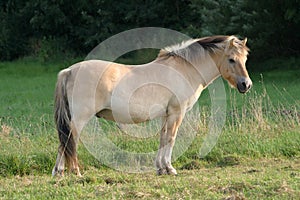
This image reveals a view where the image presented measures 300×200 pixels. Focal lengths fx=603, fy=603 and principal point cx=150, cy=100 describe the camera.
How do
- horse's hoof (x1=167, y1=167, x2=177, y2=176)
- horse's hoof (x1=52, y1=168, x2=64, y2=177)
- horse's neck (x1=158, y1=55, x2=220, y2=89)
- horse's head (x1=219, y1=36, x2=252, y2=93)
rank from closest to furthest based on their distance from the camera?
1. horse's hoof (x1=52, y1=168, x2=64, y2=177)
2. horse's hoof (x1=167, y1=167, x2=177, y2=176)
3. horse's head (x1=219, y1=36, x2=252, y2=93)
4. horse's neck (x1=158, y1=55, x2=220, y2=89)

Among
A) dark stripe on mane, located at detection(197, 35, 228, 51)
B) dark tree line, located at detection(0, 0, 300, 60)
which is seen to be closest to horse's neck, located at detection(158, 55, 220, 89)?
dark stripe on mane, located at detection(197, 35, 228, 51)

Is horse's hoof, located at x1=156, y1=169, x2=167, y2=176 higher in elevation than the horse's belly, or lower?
lower

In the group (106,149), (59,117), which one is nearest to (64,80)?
(59,117)


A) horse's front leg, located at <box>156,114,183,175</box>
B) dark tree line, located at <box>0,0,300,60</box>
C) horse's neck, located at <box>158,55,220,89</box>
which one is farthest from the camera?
dark tree line, located at <box>0,0,300,60</box>

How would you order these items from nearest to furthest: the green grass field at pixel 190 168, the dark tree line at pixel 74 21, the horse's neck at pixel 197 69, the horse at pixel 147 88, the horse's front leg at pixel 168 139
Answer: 1. the green grass field at pixel 190 168
2. the horse at pixel 147 88
3. the horse's front leg at pixel 168 139
4. the horse's neck at pixel 197 69
5. the dark tree line at pixel 74 21

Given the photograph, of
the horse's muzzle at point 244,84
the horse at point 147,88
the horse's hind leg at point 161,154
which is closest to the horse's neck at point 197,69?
the horse at point 147,88

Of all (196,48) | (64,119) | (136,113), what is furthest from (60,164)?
(196,48)

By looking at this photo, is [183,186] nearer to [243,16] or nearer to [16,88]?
[243,16]

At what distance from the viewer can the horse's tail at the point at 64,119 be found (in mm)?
7340

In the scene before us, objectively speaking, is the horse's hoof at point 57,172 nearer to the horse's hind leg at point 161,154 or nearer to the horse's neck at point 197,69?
the horse's hind leg at point 161,154

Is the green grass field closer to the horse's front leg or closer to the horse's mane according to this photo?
the horse's front leg

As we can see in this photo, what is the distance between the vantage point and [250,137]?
8883mm

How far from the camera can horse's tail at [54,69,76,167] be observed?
A: 7.34 meters

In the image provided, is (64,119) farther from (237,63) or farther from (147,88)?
(237,63)
